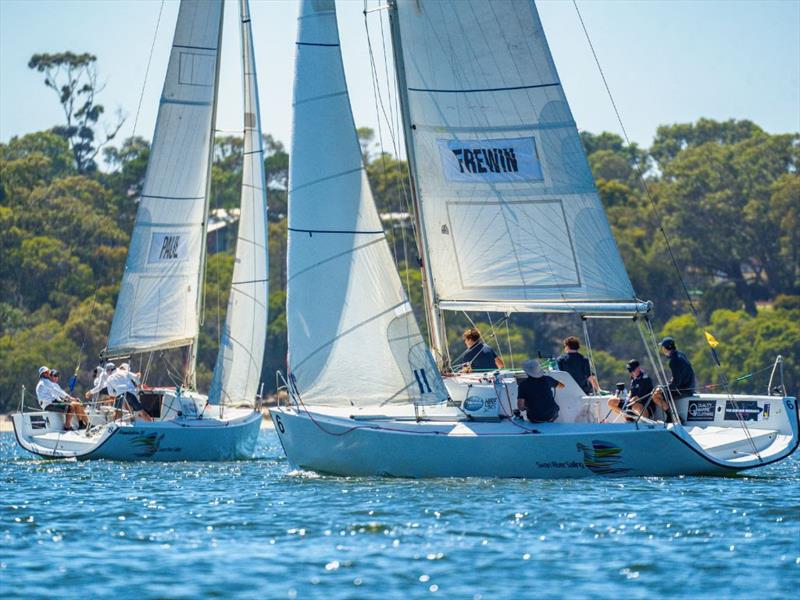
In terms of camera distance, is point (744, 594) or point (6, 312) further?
point (6, 312)

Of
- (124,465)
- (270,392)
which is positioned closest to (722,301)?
(270,392)

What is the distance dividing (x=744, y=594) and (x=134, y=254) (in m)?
17.9

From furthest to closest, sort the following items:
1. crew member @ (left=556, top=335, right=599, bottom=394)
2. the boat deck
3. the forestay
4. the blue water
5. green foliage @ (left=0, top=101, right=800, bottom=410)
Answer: green foliage @ (left=0, top=101, right=800, bottom=410) < the forestay < crew member @ (left=556, top=335, right=599, bottom=394) < the boat deck < the blue water

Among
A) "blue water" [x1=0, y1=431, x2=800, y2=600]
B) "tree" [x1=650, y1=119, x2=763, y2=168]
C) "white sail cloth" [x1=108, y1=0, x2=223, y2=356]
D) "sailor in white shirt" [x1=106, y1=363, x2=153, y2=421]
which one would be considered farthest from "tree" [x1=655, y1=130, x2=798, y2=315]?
"blue water" [x1=0, y1=431, x2=800, y2=600]

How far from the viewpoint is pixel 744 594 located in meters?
10.5

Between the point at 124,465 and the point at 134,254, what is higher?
the point at 134,254

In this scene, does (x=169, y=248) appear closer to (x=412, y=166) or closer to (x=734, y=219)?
(x=412, y=166)

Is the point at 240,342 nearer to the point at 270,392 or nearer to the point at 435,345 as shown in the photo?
the point at 435,345

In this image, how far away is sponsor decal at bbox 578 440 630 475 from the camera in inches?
688

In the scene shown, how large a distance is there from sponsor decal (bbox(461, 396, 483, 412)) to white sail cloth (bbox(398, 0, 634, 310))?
1566 mm

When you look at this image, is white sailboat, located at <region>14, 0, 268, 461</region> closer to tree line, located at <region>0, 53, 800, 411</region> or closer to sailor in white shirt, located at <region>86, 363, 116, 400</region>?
sailor in white shirt, located at <region>86, 363, 116, 400</region>

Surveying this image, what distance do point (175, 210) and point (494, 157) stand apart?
9208mm

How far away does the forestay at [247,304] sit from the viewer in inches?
1019

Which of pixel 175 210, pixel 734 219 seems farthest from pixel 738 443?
pixel 734 219
